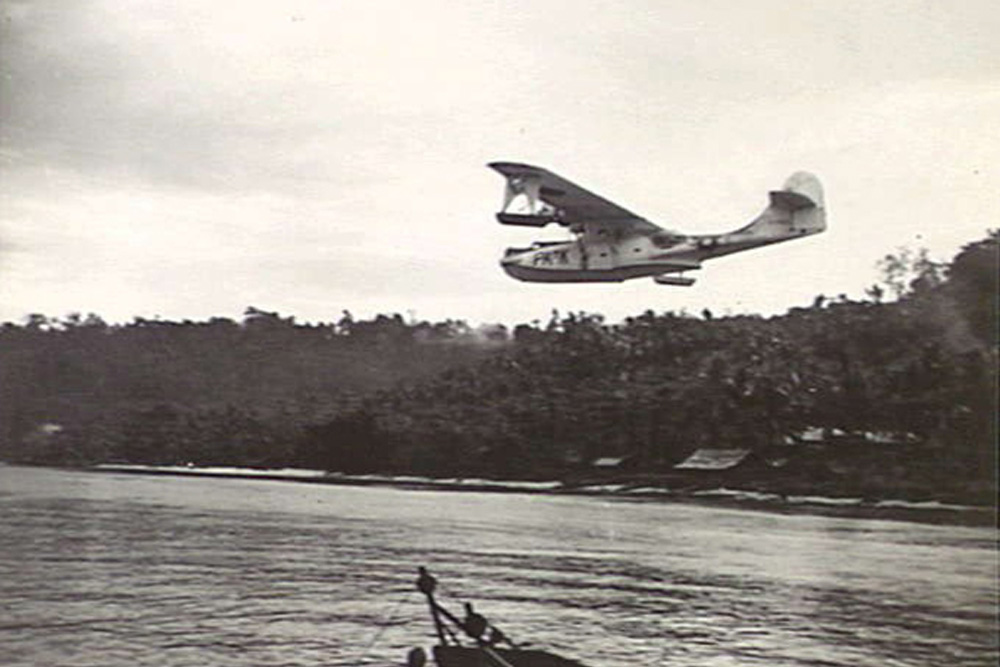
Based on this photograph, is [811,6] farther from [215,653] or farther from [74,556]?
[74,556]

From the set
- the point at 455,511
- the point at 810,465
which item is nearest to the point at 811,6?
the point at 810,465

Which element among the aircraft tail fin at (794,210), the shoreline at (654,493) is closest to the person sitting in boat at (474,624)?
the shoreline at (654,493)

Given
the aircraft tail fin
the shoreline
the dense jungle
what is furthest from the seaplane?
the shoreline

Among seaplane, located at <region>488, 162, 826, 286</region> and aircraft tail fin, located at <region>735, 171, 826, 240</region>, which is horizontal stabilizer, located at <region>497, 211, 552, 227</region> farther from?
aircraft tail fin, located at <region>735, 171, 826, 240</region>

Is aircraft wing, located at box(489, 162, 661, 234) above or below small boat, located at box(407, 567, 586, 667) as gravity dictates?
above

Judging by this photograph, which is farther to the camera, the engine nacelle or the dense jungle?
the engine nacelle

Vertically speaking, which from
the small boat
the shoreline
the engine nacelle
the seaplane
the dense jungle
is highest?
the seaplane

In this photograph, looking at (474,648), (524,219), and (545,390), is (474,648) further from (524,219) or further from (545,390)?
(524,219)
